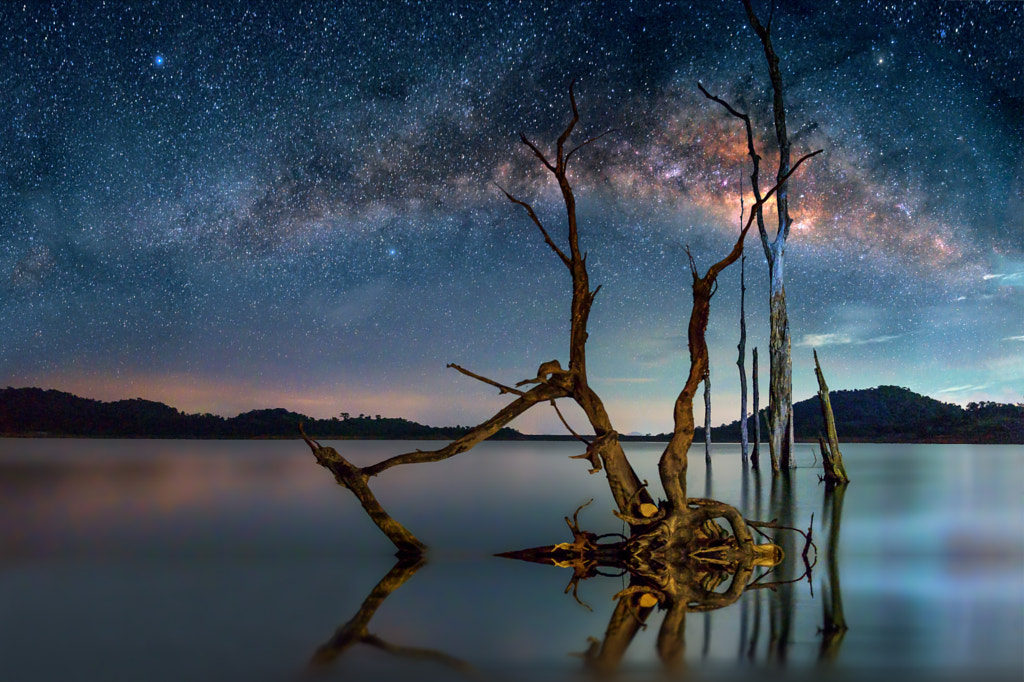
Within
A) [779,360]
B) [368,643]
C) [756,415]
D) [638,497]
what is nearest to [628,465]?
[638,497]

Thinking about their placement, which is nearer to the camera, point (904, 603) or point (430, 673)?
point (430, 673)

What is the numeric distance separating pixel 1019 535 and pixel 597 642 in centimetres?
1149

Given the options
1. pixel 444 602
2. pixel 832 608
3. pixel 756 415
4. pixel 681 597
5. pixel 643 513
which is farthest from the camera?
pixel 756 415

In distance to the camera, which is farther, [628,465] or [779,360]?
[779,360]

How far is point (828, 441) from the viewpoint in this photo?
24.1 metres

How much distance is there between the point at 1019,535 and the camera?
13.2 meters

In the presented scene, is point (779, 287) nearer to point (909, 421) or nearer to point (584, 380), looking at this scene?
point (584, 380)

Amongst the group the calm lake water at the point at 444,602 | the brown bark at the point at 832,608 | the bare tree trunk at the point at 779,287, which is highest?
the bare tree trunk at the point at 779,287

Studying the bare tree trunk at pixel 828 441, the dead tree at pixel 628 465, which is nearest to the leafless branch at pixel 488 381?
the dead tree at pixel 628 465

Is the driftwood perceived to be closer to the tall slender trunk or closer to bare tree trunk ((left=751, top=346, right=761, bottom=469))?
the tall slender trunk

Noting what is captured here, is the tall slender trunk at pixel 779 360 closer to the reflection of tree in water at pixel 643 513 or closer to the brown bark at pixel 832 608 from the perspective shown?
the brown bark at pixel 832 608

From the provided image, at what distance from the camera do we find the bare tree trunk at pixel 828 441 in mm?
23219

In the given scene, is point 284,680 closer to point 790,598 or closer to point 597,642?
point 597,642

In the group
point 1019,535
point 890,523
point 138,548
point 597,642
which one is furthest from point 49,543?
point 1019,535
